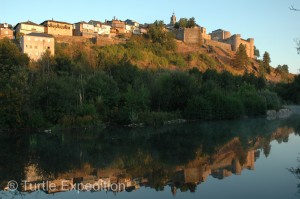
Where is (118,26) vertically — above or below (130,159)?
above

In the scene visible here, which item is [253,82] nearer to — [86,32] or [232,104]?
[232,104]

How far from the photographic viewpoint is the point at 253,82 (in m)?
52.3

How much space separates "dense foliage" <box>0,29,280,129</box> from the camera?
25830 mm

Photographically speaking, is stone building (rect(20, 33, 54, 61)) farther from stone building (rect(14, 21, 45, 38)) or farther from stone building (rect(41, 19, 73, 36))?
stone building (rect(41, 19, 73, 36))

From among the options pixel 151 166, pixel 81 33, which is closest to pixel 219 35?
pixel 81 33

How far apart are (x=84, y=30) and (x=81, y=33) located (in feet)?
5.91

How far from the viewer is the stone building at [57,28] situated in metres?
53.3

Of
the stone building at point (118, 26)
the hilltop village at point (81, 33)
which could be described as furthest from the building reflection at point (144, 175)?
the stone building at point (118, 26)

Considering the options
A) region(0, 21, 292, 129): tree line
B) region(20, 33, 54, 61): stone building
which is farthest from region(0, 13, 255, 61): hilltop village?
region(0, 21, 292, 129): tree line

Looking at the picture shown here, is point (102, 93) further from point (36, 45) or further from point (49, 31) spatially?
point (49, 31)

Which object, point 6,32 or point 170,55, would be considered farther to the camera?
point 170,55

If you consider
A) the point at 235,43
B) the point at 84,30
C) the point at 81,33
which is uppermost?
the point at 235,43

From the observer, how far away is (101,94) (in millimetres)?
30328

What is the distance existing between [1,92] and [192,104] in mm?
17403
